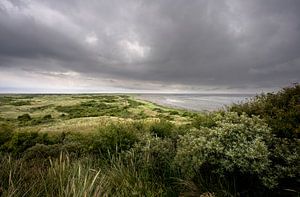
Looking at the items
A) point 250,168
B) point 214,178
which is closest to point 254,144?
point 250,168

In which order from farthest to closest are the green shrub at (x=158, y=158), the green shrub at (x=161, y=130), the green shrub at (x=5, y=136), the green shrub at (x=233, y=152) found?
the green shrub at (x=5, y=136) < the green shrub at (x=161, y=130) < the green shrub at (x=158, y=158) < the green shrub at (x=233, y=152)

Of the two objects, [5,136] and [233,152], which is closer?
[233,152]

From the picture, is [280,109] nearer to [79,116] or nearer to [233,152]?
[233,152]

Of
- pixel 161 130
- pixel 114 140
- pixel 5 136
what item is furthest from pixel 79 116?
pixel 114 140

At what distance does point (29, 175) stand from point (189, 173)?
3.17 metres

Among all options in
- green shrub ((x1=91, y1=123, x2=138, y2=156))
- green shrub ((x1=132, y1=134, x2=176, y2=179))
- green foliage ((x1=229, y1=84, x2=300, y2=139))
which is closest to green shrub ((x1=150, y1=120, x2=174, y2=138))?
green shrub ((x1=91, y1=123, x2=138, y2=156))

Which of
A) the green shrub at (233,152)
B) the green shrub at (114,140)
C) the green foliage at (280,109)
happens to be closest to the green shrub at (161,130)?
the green shrub at (114,140)

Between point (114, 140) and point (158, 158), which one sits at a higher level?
point (158, 158)

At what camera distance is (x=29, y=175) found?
4.05 m

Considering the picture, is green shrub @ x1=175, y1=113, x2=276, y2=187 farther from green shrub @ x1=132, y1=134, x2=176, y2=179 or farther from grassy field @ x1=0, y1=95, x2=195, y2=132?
grassy field @ x1=0, y1=95, x2=195, y2=132

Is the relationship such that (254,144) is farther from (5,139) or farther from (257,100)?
(5,139)

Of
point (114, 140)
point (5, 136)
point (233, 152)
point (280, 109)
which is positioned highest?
point (280, 109)

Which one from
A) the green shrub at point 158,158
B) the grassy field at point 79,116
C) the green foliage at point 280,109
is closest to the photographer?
the green foliage at point 280,109

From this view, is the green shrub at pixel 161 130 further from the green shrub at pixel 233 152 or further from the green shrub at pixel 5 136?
the green shrub at pixel 5 136
